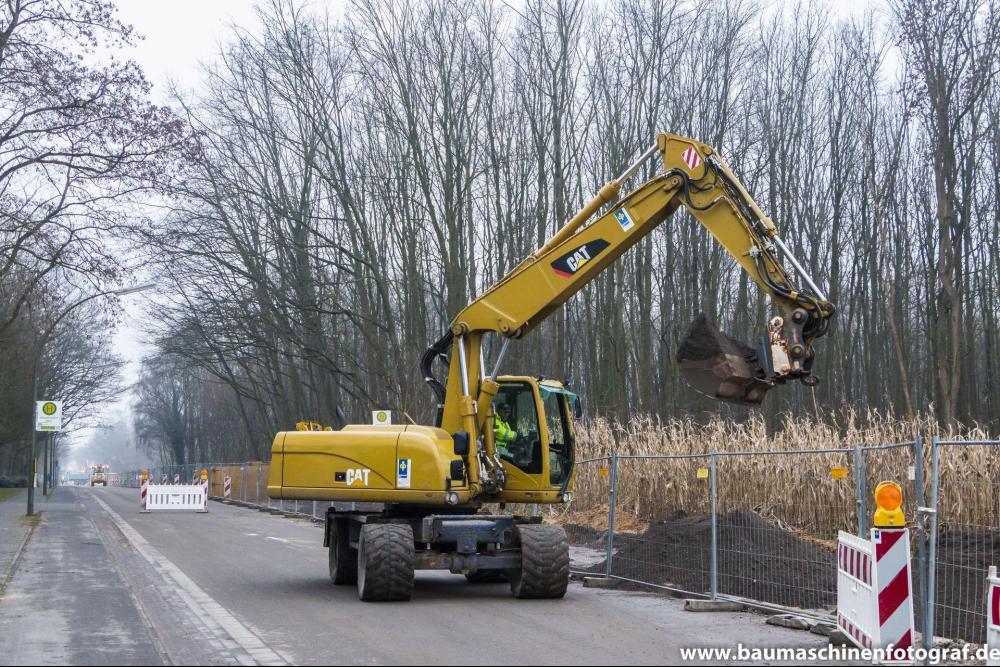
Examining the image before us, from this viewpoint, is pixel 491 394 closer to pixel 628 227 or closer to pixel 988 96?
pixel 628 227

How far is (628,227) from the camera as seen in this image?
41.5 feet

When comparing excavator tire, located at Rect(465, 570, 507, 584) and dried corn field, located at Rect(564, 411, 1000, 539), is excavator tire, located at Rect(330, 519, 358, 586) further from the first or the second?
dried corn field, located at Rect(564, 411, 1000, 539)

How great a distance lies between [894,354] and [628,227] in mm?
27352

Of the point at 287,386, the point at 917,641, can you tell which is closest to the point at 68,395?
the point at 287,386

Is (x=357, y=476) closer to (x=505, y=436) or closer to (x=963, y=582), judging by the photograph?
(x=505, y=436)

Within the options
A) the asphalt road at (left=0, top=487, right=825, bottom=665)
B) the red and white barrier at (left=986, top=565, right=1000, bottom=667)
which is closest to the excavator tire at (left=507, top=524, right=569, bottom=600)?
the asphalt road at (left=0, top=487, right=825, bottom=665)

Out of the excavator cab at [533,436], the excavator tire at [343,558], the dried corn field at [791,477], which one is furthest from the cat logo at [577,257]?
the excavator tire at [343,558]

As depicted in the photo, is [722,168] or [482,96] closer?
[722,168]

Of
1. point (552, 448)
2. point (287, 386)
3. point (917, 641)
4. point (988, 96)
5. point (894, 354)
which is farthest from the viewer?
point (287, 386)

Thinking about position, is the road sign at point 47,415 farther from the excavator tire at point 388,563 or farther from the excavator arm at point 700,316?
the excavator tire at point 388,563

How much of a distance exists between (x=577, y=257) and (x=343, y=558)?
16.9 ft

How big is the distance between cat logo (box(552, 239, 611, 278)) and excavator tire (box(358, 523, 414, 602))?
11.6 feet

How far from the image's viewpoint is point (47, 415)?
3444 centimetres

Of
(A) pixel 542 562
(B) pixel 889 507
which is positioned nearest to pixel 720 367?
(B) pixel 889 507
